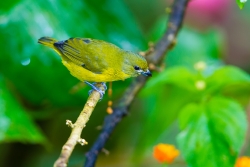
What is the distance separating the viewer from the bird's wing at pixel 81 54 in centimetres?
135

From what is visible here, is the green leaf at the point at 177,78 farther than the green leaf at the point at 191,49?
No

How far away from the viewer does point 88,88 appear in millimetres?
1800

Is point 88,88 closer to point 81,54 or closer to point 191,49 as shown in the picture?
point 81,54

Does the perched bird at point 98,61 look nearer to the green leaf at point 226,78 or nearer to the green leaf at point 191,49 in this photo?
the green leaf at point 226,78

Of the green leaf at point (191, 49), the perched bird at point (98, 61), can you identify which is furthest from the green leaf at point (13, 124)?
the green leaf at point (191, 49)

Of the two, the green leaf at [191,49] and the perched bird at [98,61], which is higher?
the green leaf at [191,49]

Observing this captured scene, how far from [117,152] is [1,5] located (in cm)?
99

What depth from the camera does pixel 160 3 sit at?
2.86m

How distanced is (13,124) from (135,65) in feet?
1.75

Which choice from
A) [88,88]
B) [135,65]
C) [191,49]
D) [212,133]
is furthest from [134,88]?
[191,49]

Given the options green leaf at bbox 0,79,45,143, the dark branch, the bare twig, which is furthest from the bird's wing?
green leaf at bbox 0,79,45,143

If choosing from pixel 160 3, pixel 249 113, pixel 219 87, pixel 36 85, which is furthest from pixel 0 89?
pixel 249 113

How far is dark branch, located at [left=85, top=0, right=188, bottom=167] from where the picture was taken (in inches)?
47.0

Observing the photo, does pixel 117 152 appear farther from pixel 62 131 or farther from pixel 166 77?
pixel 166 77
